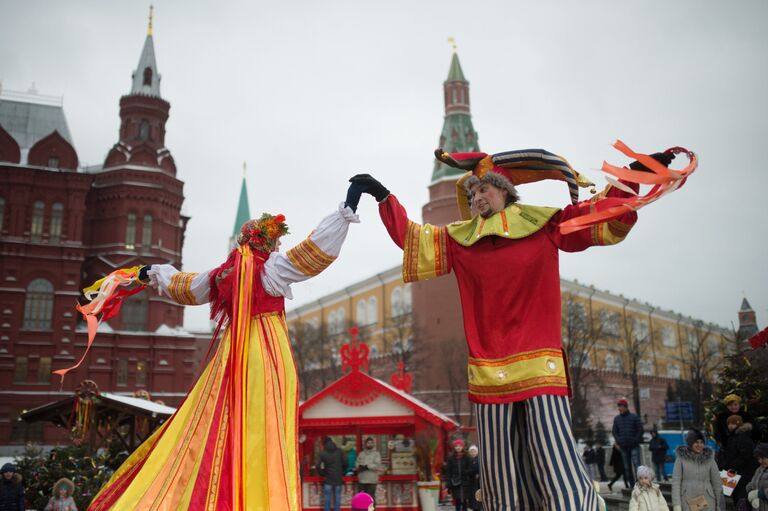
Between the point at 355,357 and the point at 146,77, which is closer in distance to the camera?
the point at 355,357

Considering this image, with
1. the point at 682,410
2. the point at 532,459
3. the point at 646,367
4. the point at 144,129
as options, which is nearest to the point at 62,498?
the point at 532,459

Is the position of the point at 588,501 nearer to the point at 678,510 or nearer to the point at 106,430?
the point at 678,510

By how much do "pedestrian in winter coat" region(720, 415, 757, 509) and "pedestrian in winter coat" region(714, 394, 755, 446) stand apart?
165 millimetres

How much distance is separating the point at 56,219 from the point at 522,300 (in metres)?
40.6

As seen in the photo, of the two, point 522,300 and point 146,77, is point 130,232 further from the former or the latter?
point 522,300

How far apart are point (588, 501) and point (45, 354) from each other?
39.0 metres

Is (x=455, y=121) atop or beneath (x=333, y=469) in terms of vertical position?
atop

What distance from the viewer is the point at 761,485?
680 cm

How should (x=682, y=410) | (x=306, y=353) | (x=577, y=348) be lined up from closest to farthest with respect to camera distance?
1. (x=682, y=410)
2. (x=577, y=348)
3. (x=306, y=353)

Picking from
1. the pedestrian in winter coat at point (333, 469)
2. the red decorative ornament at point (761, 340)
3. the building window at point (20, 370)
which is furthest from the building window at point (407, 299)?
the red decorative ornament at point (761, 340)

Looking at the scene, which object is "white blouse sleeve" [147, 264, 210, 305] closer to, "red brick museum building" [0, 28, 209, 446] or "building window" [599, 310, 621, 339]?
"red brick museum building" [0, 28, 209, 446]

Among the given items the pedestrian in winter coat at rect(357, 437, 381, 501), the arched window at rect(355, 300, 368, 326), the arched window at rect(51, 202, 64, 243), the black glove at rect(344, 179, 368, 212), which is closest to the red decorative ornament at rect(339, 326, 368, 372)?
the pedestrian in winter coat at rect(357, 437, 381, 501)

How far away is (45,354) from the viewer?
36.8 metres

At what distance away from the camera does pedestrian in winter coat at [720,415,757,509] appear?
7812 millimetres
